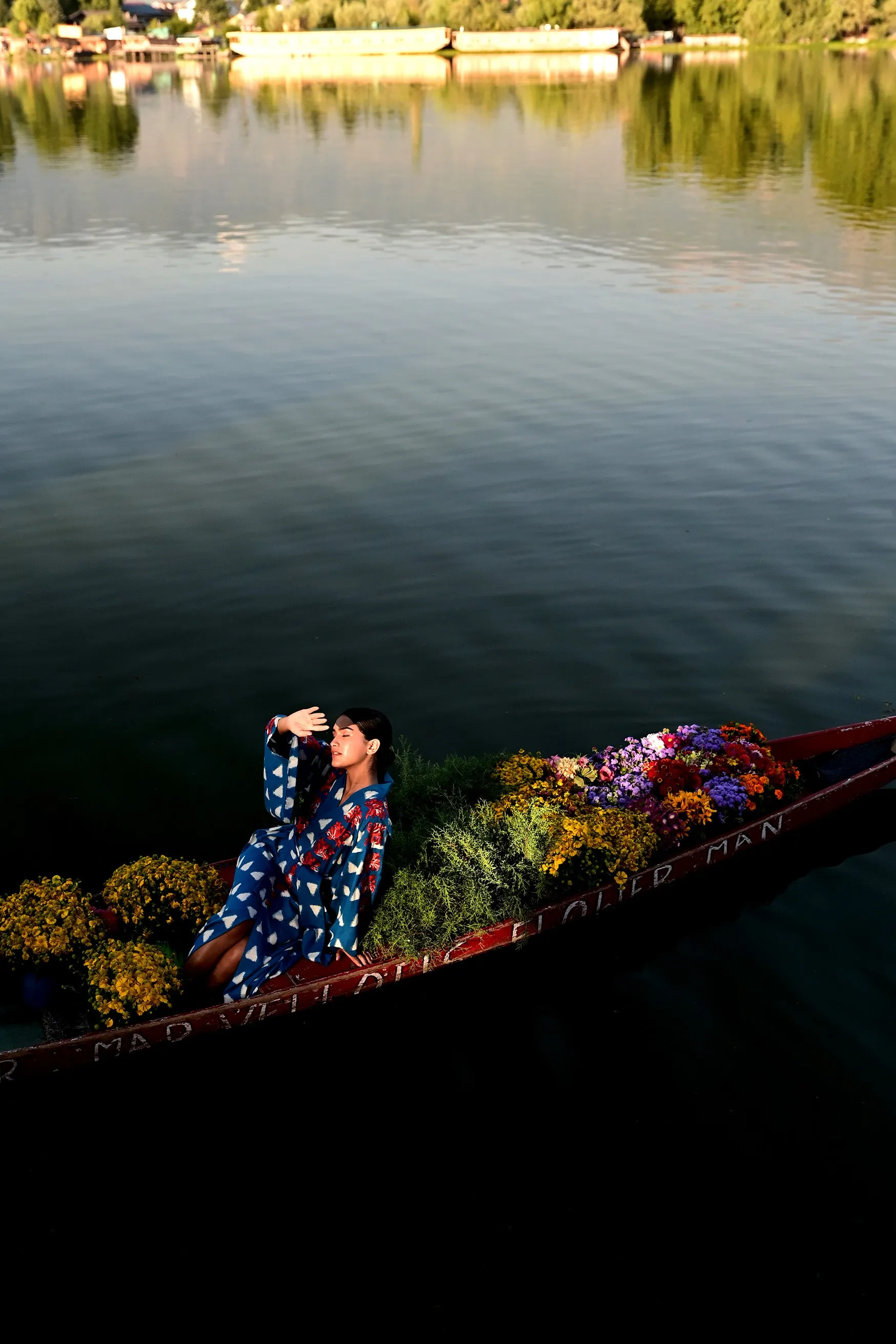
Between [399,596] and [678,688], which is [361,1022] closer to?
[678,688]

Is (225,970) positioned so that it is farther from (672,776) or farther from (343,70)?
(343,70)

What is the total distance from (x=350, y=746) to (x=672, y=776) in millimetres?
3397

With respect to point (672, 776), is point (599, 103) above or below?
above

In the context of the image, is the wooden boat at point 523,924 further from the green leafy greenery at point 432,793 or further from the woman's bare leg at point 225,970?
the green leafy greenery at point 432,793

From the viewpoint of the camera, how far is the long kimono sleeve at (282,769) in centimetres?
895

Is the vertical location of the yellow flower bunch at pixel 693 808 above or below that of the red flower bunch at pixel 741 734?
below

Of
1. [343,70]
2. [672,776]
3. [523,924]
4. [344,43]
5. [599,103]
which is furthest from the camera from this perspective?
[344,43]

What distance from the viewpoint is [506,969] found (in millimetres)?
10273

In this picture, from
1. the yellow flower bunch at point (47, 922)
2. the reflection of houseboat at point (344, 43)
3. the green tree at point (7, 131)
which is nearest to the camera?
the yellow flower bunch at point (47, 922)

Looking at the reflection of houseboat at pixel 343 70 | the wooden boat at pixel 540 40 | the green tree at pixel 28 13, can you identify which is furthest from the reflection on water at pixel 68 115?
the green tree at pixel 28 13

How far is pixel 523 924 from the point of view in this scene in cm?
941

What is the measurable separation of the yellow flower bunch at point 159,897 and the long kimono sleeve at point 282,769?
33.8 inches

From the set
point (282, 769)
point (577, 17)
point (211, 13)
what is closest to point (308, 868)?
point (282, 769)

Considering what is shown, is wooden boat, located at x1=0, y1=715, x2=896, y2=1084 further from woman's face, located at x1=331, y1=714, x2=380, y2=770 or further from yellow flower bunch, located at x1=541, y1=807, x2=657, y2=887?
woman's face, located at x1=331, y1=714, x2=380, y2=770
